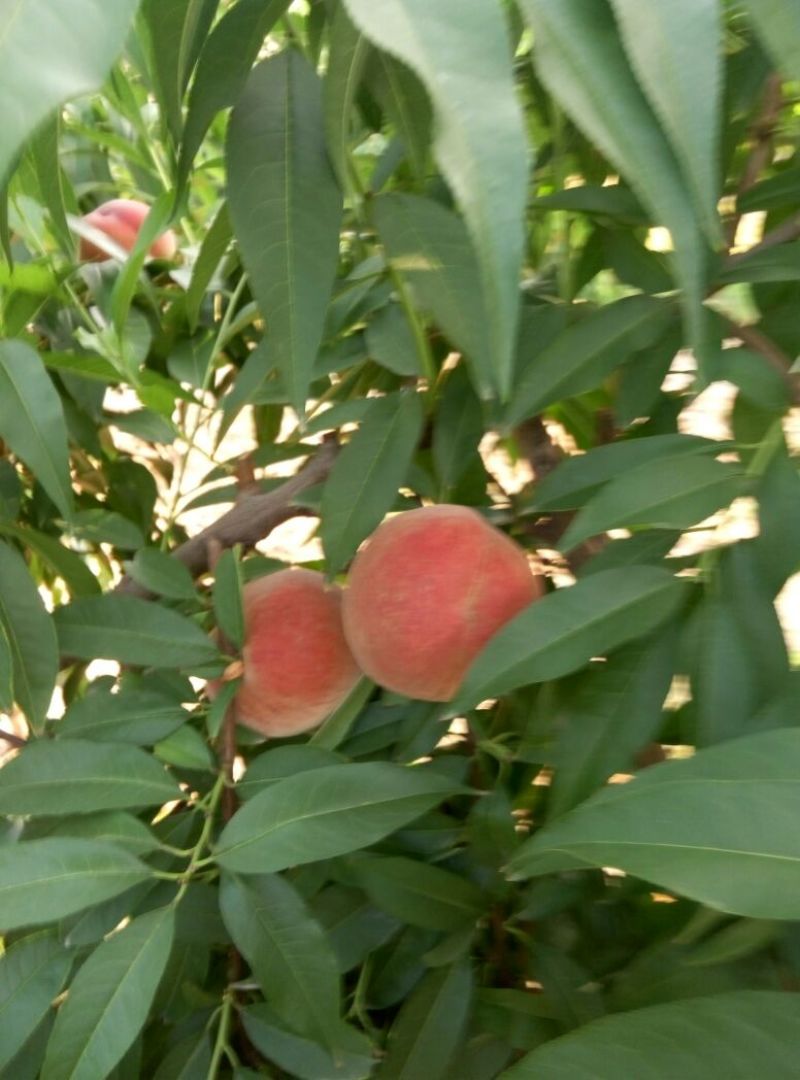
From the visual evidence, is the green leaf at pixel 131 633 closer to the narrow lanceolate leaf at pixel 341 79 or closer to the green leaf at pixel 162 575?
the green leaf at pixel 162 575

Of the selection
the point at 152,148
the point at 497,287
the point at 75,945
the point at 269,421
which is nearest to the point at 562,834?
the point at 497,287

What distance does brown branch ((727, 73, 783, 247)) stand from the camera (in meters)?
0.52

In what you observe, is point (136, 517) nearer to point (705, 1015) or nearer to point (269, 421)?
point (269, 421)

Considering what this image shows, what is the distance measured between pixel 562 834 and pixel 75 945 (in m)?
0.30

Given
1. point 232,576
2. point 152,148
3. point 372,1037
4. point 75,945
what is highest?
point 152,148

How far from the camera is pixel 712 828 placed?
0.29 m

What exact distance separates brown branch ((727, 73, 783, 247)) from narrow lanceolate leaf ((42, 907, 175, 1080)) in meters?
0.47

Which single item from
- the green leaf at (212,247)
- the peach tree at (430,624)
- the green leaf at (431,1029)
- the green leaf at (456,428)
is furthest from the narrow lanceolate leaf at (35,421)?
the green leaf at (431,1029)

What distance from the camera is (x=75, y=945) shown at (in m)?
0.48

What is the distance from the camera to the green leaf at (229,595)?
1.70 feet

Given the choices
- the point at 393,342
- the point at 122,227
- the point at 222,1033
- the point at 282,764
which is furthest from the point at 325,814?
the point at 122,227

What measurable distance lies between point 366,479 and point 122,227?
0.48 meters

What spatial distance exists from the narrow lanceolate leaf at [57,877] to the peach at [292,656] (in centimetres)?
13

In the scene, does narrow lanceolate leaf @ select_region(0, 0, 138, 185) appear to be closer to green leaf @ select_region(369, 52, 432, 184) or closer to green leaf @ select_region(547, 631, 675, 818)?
Result: green leaf @ select_region(369, 52, 432, 184)
